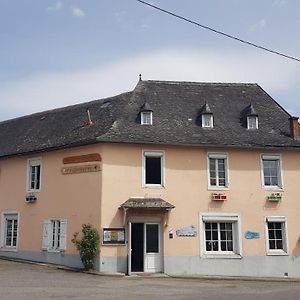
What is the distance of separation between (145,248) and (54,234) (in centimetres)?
468

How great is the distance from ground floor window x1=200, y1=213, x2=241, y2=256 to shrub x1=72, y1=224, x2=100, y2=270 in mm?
4898

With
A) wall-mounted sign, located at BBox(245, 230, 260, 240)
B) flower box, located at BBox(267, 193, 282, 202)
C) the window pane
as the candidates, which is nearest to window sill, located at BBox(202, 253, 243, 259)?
wall-mounted sign, located at BBox(245, 230, 260, 240)

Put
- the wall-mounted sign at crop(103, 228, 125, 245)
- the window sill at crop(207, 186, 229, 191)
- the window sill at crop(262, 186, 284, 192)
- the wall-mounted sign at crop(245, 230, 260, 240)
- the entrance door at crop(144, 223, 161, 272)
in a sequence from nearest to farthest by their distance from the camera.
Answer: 1. the wall-mounted sign at crop(103, 228, 125, 245)
2. the entrance door at crop(144, 223, 161, 272)
3. the wall-mounted sign at crop(245, 230, 260, 240)
4. the window sill at crop(207, 186, 229, 191)
5. the window sill at crop(262, 186, 284, 192)

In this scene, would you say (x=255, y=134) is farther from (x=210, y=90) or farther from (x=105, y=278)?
(x=105, y=278)

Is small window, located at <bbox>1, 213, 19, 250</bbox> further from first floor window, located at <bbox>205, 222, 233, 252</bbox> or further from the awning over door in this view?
first floor window, located at <bbox>205, 222, 233, 252</bbox>

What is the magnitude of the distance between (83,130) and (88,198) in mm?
3587

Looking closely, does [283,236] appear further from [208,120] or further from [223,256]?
[208,120]

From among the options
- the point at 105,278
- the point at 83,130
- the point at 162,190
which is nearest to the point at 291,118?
the point at 162,190

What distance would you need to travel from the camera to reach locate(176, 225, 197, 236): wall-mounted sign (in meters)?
20.8

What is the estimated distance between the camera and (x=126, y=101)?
23578mm

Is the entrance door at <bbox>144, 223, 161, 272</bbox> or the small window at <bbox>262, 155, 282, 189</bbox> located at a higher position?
the small window at <bbox>262, 155, 282, 189</bbox>

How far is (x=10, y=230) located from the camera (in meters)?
24.0

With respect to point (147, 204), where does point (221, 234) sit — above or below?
below

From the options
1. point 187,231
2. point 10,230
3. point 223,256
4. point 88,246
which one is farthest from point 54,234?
point 223,256
